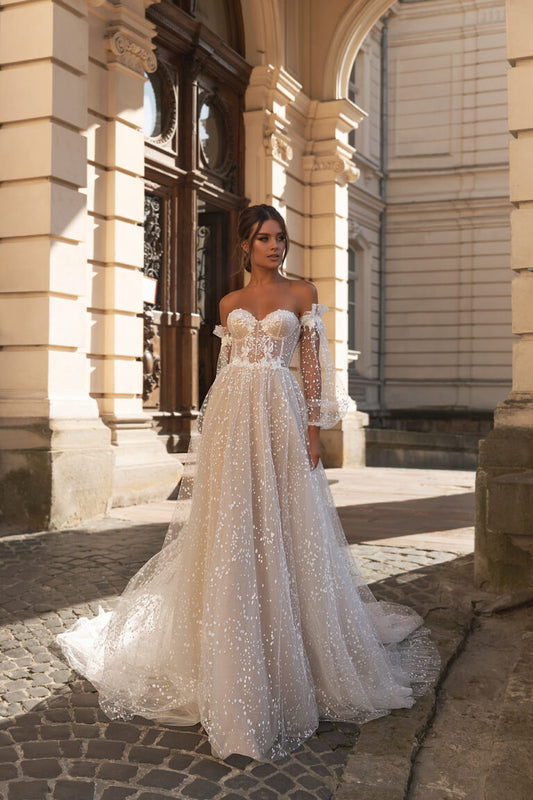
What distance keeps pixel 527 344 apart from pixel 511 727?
2.73 meters

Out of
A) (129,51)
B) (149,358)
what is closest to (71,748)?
(149,358)

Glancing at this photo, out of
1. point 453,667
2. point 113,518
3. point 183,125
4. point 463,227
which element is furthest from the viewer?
point 463,227

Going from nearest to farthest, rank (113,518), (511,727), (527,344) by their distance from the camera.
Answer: (511,727), (527,344), (113,518)

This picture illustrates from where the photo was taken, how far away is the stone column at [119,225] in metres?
7.57

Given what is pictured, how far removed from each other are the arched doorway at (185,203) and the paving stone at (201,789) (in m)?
6.64

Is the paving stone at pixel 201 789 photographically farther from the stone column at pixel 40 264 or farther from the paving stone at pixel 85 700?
the stone column at pixel 40 264

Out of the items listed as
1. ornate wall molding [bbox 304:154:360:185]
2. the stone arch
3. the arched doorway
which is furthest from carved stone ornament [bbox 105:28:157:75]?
the stone arch

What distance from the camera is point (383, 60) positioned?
1942cm

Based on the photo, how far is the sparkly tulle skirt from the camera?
2.92m

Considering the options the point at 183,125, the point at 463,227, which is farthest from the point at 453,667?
the point at 463,227

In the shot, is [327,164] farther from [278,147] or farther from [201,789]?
[201,789]

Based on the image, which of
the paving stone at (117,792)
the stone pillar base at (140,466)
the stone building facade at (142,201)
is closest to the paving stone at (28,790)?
the paving stone at (117,792)

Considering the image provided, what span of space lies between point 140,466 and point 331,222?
5662 millimetres

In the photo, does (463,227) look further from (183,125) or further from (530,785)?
(530,785)
